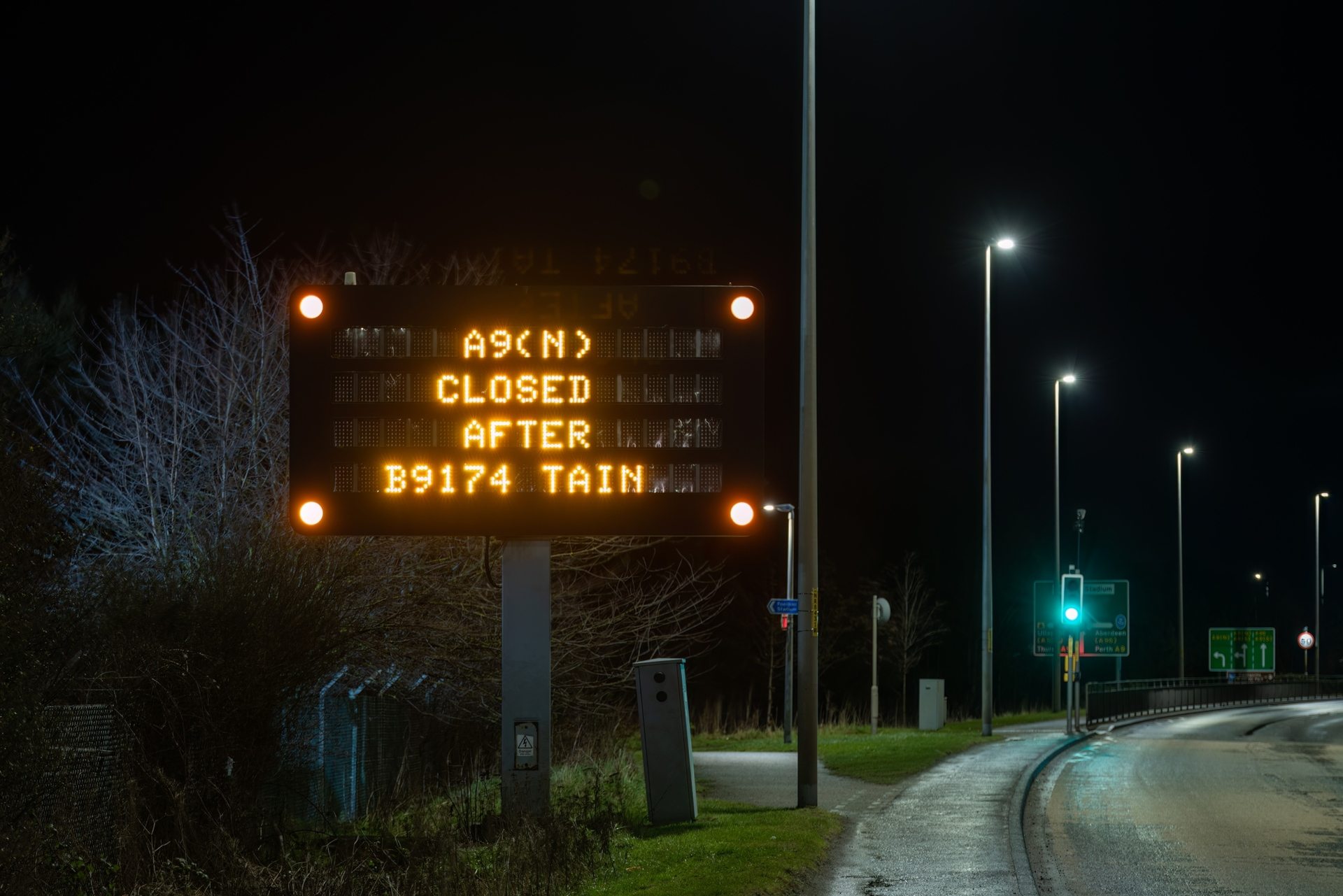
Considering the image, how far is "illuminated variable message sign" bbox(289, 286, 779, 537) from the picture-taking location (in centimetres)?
1291

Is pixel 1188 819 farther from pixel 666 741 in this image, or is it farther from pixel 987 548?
pixel 987 548

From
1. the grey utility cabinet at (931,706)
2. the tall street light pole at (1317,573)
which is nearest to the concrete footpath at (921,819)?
the grey utility cabinet at (931,706)

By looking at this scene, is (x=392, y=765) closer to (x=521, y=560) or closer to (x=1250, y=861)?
(x=521, y=560)

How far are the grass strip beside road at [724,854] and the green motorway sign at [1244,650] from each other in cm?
5303

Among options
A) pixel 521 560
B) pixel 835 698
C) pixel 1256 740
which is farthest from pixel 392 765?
pixel 835 698

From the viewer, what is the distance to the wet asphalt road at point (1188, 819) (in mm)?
13500

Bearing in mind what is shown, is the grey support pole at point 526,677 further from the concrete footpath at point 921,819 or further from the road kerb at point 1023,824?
the road kerb at point 1023,824

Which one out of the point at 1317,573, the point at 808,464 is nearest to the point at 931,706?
the point at 808,464

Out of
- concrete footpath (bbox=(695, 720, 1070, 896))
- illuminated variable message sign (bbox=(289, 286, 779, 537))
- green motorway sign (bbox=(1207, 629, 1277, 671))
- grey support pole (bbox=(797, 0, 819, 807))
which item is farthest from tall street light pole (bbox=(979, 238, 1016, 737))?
green motorway sign (bbox=(1207, 629, 1277, 671))

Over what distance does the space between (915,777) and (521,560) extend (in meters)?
10.2

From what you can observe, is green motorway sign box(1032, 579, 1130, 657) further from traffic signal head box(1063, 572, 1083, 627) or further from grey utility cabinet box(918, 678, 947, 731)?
traffic signal head box(1063, 572, 1083, 627)

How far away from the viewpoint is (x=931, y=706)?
128 ft

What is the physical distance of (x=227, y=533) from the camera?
1869cm

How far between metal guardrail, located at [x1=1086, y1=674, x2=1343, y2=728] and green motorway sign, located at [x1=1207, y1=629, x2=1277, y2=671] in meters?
1.12
